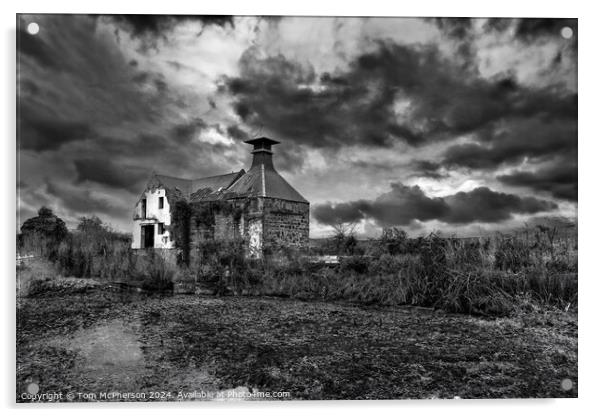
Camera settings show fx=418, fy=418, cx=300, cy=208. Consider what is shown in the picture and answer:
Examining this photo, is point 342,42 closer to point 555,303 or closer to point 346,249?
point 346,249

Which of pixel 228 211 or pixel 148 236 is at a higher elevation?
pixel 228 211

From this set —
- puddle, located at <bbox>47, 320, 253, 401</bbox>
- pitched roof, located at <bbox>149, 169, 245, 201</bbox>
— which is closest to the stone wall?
pitched roof, located at <bbox>149, 169, 245, 201</bbox>

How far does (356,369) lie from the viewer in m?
3.37

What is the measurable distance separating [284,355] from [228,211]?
301cm

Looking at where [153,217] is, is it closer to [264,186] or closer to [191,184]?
[191,184]

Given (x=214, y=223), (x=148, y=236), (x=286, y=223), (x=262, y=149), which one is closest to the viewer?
(x=262, y=149)

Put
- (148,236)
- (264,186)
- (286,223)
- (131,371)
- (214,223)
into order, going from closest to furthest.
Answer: (131,371) → (148,236) → (264,186) → (286,223) → (214,223)

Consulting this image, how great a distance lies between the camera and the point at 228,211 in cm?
612

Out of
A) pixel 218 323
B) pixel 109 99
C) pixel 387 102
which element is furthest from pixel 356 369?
pixel 109 99

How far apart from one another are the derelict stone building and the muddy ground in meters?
1.29

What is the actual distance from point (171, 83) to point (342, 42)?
1.72 meters

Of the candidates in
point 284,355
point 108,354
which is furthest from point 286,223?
point 108,354

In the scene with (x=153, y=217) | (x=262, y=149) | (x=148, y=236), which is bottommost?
(x=148, y=236)

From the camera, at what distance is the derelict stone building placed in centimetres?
483
